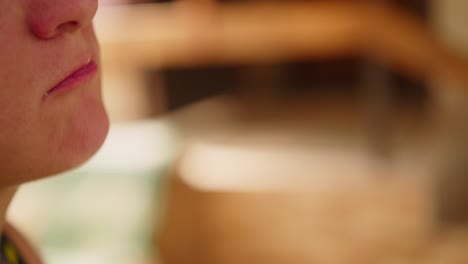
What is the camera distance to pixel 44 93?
453 millimetres

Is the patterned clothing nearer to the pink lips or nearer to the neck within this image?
the neck

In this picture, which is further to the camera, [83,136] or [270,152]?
[270,152]

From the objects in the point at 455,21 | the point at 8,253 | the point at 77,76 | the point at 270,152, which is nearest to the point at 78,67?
the point at 77,76

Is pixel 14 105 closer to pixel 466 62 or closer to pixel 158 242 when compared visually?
pixel 158 242

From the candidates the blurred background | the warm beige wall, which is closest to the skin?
the blurred background

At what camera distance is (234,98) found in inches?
120

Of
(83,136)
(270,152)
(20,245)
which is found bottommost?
(270,152)

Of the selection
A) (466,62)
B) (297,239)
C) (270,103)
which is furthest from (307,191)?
(270,103)

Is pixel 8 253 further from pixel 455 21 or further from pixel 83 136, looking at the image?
pixel 455 21

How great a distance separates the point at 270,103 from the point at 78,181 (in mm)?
1490

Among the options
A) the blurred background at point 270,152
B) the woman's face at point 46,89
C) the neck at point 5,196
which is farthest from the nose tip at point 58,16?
the blurred background at point 270,152

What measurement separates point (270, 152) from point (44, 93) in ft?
6.10

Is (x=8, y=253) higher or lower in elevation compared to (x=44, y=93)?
lower

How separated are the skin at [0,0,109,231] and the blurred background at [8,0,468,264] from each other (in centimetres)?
74
